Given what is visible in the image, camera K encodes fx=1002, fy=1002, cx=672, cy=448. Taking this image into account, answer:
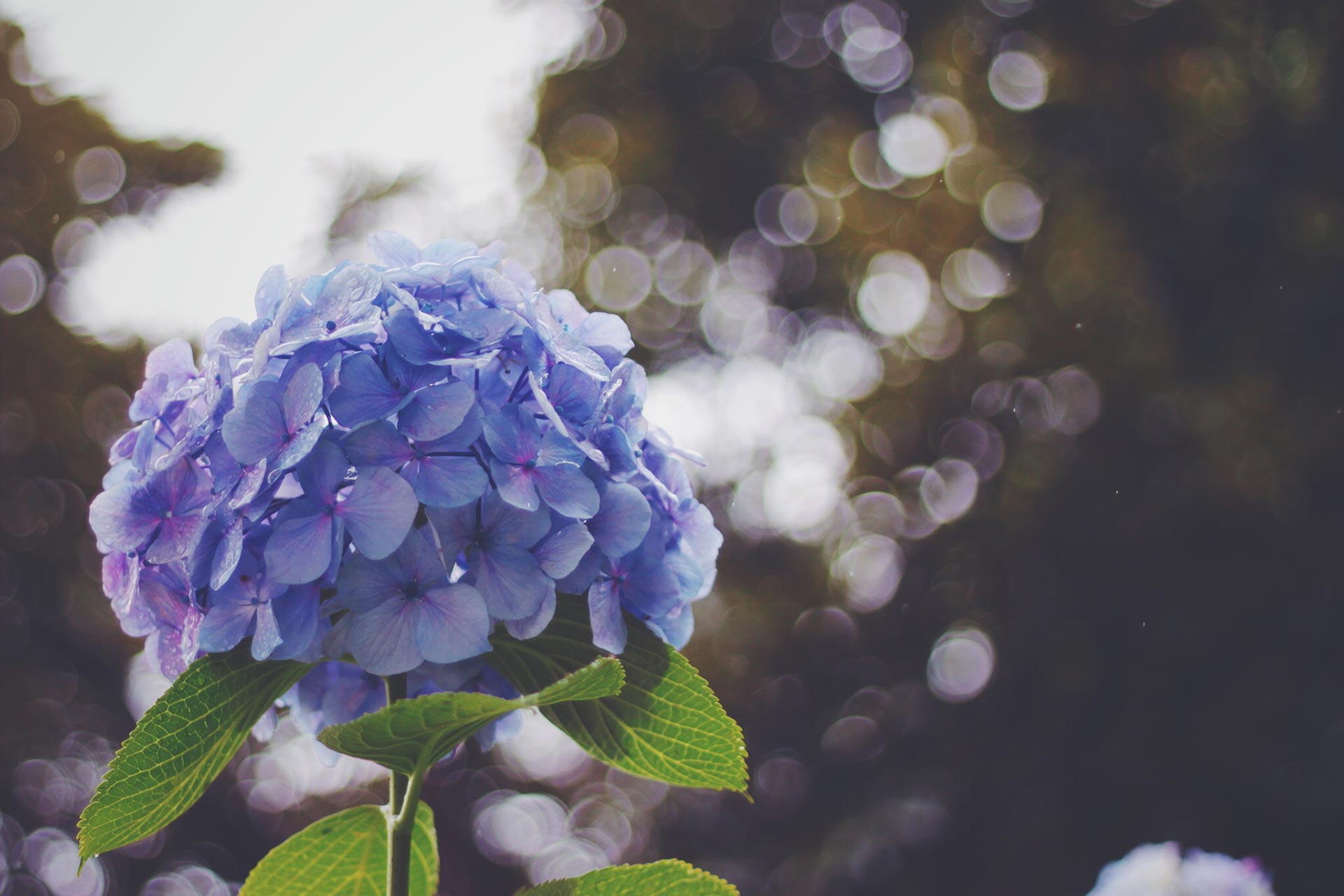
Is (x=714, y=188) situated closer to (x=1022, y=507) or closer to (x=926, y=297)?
(x=926, y=297)

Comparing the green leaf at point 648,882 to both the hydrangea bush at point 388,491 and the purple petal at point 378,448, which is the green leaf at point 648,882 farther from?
the purple petal at point 378,448

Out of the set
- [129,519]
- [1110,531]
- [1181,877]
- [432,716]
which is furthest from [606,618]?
[1110,531]

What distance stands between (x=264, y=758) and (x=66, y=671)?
133 centimetres

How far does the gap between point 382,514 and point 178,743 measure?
0.27m

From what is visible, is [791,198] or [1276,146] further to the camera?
[791,198]

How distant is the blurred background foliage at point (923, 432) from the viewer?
5211 millimetres

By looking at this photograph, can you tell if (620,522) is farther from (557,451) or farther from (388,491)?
(388,491)

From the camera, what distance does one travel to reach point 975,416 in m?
6.26


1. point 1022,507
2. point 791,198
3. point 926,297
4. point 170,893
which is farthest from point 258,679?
point 170,893

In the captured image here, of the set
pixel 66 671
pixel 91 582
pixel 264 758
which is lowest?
pixel 264 758

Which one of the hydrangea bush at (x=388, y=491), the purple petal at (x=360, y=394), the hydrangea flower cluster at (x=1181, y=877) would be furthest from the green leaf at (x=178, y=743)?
the hydrangea flower cluster at (x=1181, y=877)

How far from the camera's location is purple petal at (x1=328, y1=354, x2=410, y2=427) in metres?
0.76

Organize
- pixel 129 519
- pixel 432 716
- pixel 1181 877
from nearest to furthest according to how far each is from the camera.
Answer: pixel 432 716 < pixel 129 519 < pixel 1181 877

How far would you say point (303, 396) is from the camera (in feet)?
2.44
